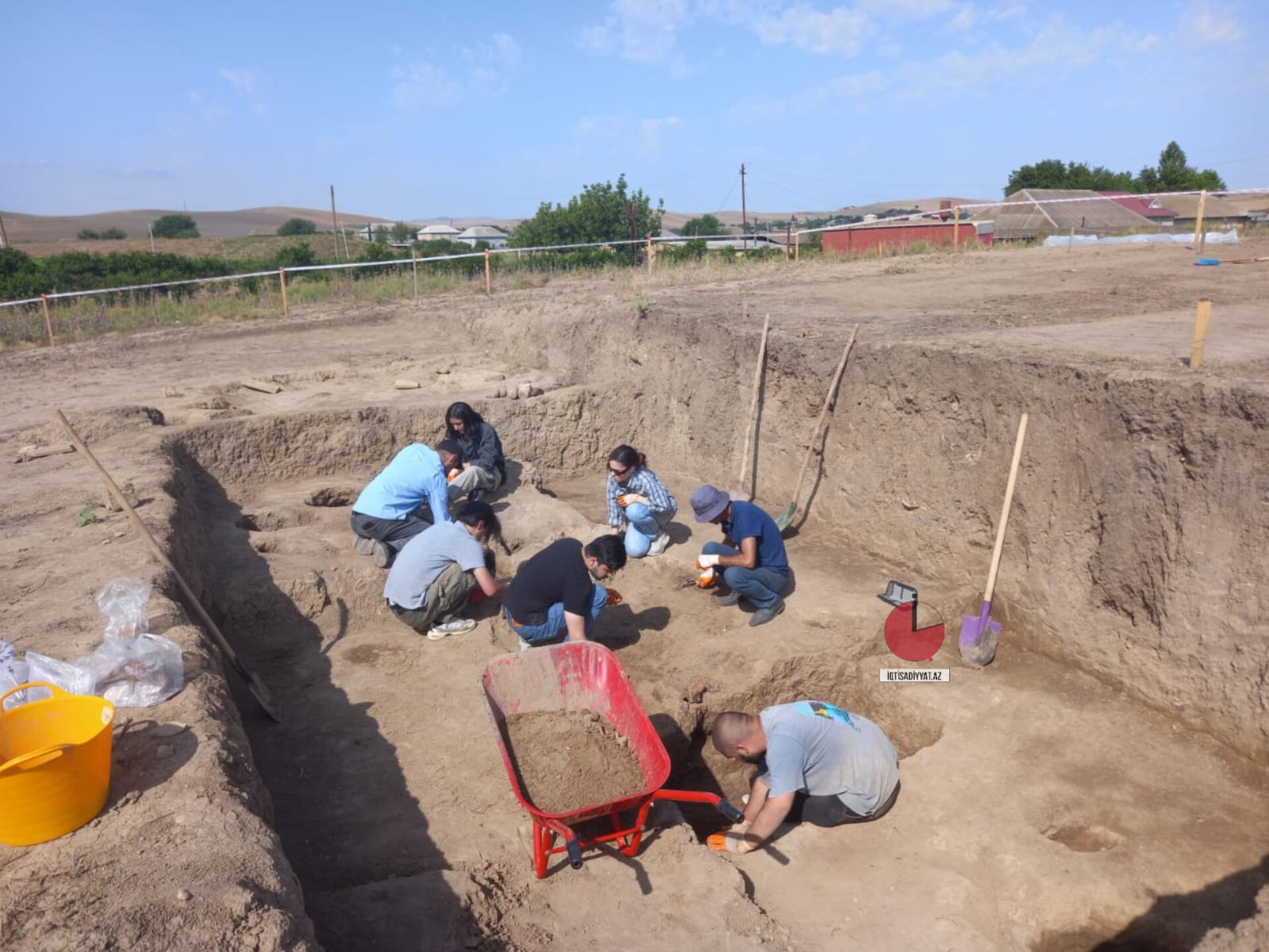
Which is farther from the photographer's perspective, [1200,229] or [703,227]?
[703,227]

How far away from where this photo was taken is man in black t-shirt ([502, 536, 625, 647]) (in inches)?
204

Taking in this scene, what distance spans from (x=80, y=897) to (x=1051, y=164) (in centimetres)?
4878

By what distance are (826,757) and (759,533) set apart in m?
2.12

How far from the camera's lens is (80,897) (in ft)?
8.78

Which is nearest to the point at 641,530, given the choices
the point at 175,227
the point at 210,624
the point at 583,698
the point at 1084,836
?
A: the point at 583,698

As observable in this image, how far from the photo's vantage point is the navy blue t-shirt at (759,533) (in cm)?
627

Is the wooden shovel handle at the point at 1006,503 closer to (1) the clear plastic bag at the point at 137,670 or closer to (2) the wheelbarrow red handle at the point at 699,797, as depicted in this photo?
(2) the wheelbarrow red handle at the point at 699,797

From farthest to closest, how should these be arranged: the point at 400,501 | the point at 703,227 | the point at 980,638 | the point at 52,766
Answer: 1. the point at 703,227
2. the point at 400,501
3. the point at 980,638
4. the point at 52,766

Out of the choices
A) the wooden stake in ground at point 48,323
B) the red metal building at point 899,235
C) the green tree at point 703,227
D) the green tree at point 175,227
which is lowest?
the wooden stake in ground at point 48,323

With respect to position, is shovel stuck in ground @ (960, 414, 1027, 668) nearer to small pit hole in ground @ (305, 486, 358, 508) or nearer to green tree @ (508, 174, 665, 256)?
small pit hole in ground @ (305, 486, 358, 508)

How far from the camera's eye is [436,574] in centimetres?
599

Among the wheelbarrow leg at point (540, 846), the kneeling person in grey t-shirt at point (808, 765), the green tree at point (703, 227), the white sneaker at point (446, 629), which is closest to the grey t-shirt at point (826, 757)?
the kneeling person in grey t-shirt at point (808, 765)

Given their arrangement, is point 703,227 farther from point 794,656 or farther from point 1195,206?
point 794,656

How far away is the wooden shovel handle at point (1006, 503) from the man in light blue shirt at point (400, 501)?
158 inches
